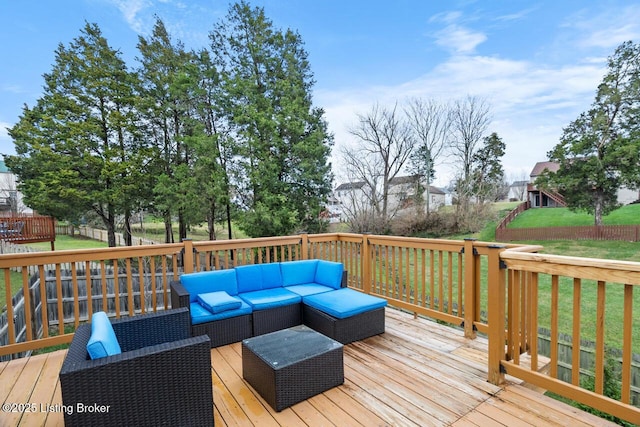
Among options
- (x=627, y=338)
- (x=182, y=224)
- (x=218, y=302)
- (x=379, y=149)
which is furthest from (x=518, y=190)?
(x=218, y=302)

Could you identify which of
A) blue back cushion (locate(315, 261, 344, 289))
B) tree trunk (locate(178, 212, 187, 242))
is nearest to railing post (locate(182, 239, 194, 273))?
blue back cushion (locate(315, 261, 344, 289))

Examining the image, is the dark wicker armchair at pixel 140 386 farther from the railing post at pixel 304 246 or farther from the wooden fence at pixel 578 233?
the wooden fence at pixel 578 233

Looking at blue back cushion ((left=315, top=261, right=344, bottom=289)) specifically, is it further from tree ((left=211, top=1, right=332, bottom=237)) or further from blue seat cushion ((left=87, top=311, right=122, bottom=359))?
tree ((left=211, top=1, right=332, bottom=237))

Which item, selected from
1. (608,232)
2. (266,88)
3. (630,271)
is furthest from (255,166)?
(608,232)

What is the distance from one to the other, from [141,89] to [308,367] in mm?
13459

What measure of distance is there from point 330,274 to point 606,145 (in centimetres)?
1399

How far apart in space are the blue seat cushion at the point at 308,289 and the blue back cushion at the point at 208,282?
73 centimetres

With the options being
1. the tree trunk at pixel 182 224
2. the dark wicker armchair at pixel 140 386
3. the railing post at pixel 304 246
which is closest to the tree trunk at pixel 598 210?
the railing post at pixel 304 246

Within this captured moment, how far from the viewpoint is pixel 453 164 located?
596 inches

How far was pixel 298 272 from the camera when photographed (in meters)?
4.18

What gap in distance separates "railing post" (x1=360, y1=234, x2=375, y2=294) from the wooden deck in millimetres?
1550

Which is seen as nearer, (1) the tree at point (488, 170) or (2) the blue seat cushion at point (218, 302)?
(2) the blue seat cushion at point (218, 302)

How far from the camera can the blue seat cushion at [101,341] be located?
5.37ft

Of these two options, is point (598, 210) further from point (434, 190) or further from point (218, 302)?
point (218, 302)
